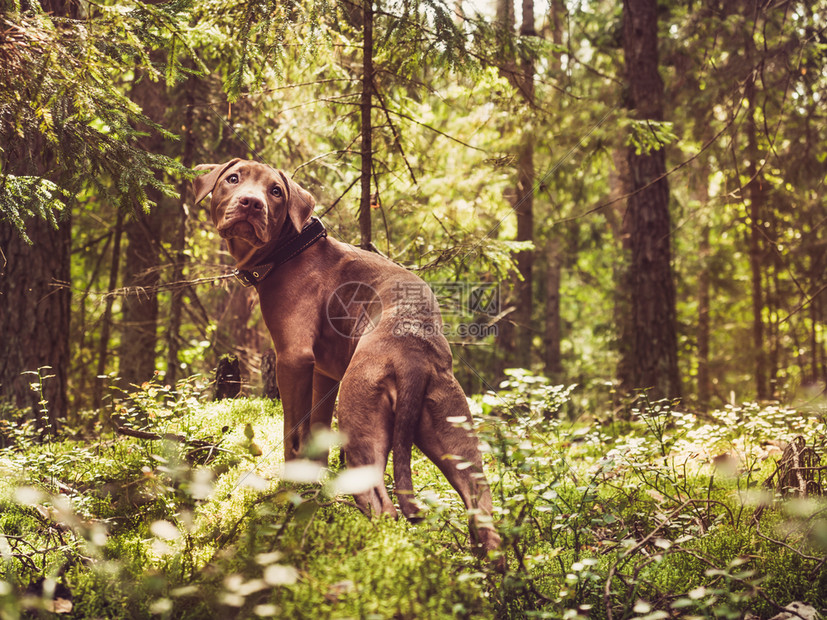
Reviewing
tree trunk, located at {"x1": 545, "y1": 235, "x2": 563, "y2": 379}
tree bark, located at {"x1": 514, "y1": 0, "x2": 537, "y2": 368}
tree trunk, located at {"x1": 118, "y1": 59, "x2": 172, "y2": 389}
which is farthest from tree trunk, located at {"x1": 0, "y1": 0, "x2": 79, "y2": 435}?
tree trunk, located at {"x1": 545, "y1": 235, "x2": 563, "y2": 379}

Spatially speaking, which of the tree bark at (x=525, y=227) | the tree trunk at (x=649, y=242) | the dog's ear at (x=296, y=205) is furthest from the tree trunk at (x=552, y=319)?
the dog's ear at (x=296, y=205)

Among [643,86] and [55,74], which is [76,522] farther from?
[643,86]

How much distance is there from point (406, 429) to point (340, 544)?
754 mm

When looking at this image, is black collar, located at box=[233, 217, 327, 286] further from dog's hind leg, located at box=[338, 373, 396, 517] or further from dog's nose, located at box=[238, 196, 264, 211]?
dog's hind leg, located at box=[338, 373, 396, 517]

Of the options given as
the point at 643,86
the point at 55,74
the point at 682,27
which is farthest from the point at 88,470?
the point at 682,27

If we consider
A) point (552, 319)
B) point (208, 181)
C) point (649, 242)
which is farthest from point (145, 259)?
point (552, 319)

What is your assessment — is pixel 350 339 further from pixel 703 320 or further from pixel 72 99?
pixel 703 320

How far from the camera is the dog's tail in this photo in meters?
3.31

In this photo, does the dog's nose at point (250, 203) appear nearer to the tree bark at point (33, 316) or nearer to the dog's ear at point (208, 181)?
the dog's ear at point (208, 181)

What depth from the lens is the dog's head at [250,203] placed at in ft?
12.3

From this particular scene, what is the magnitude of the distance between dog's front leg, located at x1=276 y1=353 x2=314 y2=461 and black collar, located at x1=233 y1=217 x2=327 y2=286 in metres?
0.67

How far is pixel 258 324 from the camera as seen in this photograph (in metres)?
10.7

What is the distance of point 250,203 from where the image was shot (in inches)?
146

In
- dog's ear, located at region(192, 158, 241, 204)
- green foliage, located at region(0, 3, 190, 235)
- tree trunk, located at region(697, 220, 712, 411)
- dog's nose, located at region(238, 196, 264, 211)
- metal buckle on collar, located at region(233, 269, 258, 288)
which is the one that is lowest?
tree trunk, located at region(697, 220, 712, 411)
